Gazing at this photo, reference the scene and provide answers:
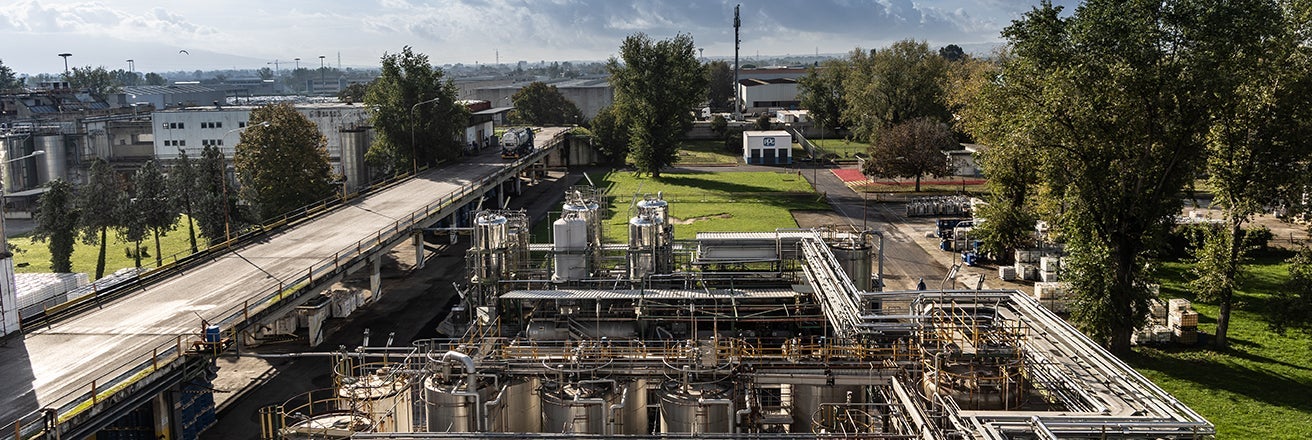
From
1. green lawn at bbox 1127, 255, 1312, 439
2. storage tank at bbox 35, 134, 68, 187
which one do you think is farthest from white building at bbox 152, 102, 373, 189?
green lawn at bbox 1127, 255, 1312, 439

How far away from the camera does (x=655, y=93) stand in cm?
7744

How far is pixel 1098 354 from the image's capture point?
1998cm

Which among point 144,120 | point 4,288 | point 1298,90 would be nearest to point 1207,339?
point 1298,90

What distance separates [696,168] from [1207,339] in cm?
5902

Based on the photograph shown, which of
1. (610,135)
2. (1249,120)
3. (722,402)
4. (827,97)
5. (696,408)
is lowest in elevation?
(696,408)

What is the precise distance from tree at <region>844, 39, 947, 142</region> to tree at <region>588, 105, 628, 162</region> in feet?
81.5

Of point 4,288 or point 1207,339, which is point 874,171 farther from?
point 4,288

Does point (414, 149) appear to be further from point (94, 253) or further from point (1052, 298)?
point (1052, 298)

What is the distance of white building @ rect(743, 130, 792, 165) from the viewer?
305ft

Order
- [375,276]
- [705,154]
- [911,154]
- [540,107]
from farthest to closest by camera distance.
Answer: [540,107] < [705,154] < [911,154] < [375,276]

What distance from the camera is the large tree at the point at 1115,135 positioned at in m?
28.2

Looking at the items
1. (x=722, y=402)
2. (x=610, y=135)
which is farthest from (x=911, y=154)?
(x=722, y=402)

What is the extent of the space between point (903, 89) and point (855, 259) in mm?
65627

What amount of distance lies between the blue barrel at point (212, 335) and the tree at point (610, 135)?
64330 millimetres
